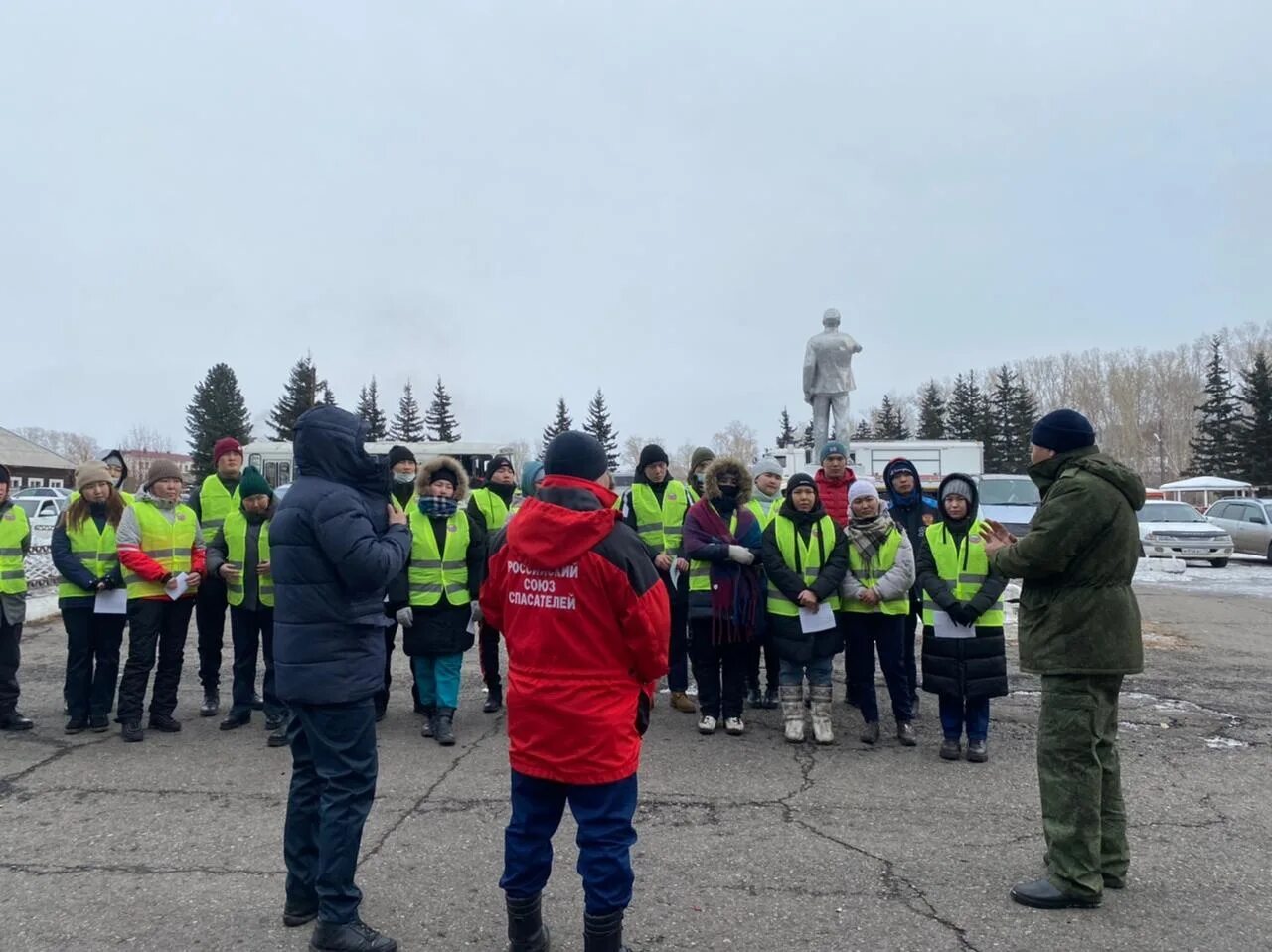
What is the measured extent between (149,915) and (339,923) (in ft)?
3.03

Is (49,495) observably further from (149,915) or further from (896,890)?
(896,890)

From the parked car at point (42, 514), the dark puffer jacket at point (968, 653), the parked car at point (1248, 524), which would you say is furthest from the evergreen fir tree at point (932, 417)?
the dark puffer jacket at point (968, 653)

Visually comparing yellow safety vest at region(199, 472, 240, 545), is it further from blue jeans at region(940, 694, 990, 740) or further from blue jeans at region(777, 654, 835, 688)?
blue jeans at region(940, 694, 990, 740)

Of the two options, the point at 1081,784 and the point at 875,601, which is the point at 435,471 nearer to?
the point at 875,601

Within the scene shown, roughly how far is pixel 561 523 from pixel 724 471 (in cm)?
369

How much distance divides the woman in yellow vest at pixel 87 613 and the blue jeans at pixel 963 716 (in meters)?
5.83

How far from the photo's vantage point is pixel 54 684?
8055mm

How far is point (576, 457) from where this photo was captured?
3.34 m

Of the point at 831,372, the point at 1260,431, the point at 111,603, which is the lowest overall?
the point at 111,603

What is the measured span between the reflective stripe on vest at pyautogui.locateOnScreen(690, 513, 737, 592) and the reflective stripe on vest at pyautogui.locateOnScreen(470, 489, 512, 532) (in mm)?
1552

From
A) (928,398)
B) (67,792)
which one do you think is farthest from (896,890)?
(928,398)

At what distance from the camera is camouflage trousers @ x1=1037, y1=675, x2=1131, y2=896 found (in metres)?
3.78

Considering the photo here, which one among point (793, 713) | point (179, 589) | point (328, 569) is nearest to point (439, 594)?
point (179, 589)

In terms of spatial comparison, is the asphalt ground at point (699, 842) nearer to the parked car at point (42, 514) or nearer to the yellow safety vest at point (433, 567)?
the yellow safety vest at point (433, 567)
